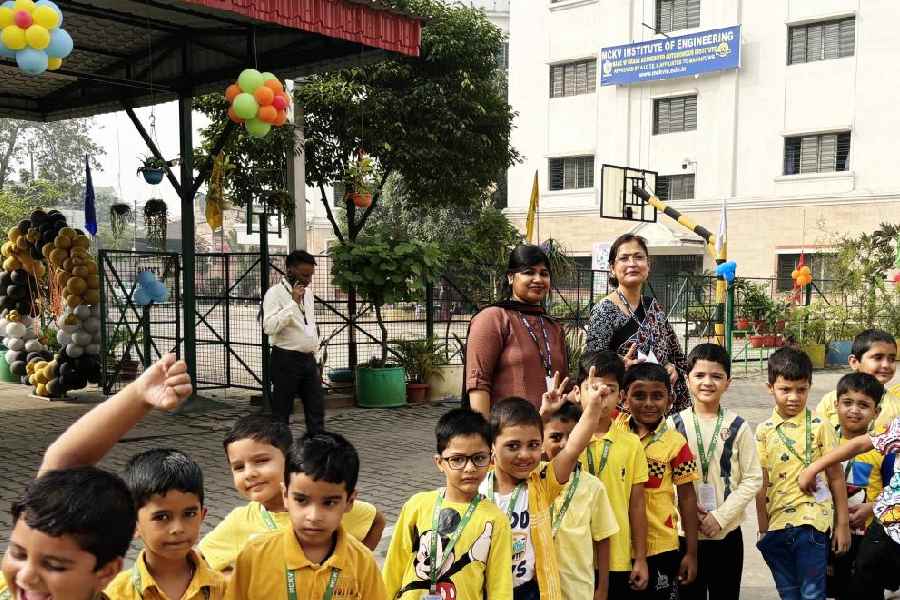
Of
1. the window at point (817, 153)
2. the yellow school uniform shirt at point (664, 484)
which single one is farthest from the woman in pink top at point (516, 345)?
the window at point (817, 153)

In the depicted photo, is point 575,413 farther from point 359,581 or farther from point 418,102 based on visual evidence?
point 418,102

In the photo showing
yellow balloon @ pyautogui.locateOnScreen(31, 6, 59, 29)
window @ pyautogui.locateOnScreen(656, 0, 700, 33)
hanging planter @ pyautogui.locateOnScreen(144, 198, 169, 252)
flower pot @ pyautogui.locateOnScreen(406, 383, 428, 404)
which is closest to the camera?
yellow balloon @ pyautogui.locateOnScreen(31, 6, 59, 29)

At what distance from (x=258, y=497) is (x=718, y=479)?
75.2 inches

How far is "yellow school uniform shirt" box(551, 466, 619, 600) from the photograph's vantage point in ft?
9.46

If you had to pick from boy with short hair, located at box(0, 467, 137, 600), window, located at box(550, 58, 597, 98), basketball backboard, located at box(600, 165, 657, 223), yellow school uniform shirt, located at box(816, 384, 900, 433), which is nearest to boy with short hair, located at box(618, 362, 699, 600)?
yellow school uniform shirt, located at box(816, 384, 900, 433)

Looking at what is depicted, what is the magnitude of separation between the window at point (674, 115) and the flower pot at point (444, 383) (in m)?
17.2

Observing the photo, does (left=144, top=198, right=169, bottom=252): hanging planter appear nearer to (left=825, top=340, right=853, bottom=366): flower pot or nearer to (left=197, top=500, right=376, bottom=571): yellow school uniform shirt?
(left=197, top=500, right=376, bottom=571): yellow school uniform shirt

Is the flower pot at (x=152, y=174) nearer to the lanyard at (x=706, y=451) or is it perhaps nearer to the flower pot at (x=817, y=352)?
the lanyard at (x=706, y=451)

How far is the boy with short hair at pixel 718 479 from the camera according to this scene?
3377 millimetres

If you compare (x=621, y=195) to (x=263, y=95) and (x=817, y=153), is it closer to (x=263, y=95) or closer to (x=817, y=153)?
Result: (x=817, y=153)

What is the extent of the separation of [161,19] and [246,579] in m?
7.47

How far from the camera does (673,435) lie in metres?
3.33

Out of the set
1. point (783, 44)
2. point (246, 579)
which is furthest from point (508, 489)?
point (783, 44)

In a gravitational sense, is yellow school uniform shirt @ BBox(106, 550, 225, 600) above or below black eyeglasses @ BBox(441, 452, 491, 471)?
below
